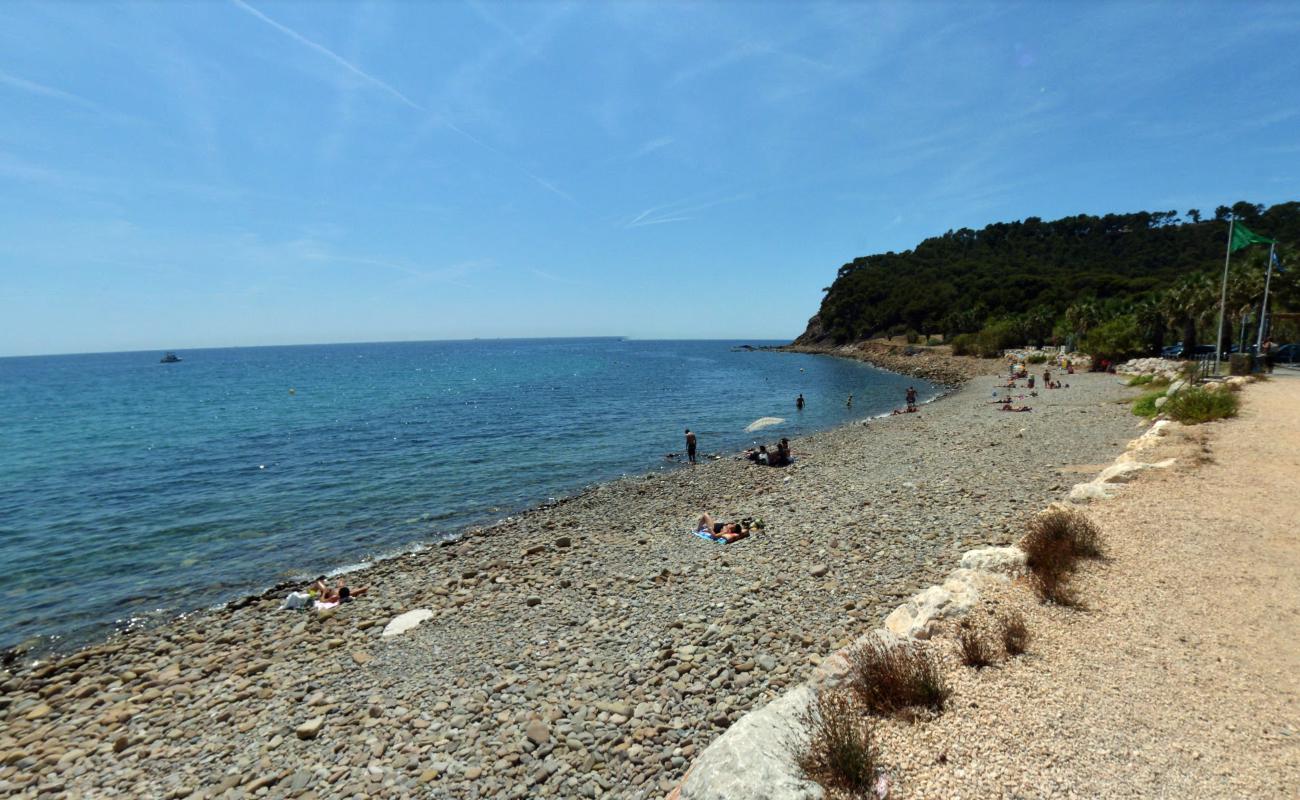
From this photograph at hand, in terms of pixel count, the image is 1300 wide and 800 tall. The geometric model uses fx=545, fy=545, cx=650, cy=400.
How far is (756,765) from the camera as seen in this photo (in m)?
4.84

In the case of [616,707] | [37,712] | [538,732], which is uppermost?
[616,707]

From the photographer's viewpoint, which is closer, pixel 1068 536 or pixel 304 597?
pixel 1068 536

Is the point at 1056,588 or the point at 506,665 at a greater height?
the point at 1056,588

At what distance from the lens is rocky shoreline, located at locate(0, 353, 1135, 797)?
7.09 metres

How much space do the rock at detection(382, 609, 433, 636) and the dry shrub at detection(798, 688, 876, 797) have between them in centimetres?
901

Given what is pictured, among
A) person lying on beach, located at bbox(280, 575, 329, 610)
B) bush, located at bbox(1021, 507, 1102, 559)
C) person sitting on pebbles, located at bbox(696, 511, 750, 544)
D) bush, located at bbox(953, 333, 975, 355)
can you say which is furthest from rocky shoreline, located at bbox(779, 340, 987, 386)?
person lying on beach, located at bbox(280, 575, 329, 610)

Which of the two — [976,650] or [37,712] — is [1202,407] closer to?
[976,650]

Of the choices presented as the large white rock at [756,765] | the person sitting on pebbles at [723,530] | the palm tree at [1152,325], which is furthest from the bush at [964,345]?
the large white rock at [756,765]

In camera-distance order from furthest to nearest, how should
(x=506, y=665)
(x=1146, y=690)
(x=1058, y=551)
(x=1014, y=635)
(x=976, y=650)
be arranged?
(x=506, y=665)
(x=1058, y=551)
(x=1014, y=635)
(x=976, y=650)
(x=1146, y=690)

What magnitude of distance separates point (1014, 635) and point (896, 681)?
2018 millimetres

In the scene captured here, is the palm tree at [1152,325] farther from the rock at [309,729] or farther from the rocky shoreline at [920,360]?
the rock at [309,729]

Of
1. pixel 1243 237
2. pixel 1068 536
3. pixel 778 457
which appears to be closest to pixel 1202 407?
pixel 1243 237

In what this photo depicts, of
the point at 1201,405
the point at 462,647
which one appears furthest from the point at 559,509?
the point at 1201,405

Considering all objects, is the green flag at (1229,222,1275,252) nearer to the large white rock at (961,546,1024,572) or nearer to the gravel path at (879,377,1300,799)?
the gravel path at (879,377,1300,799)
